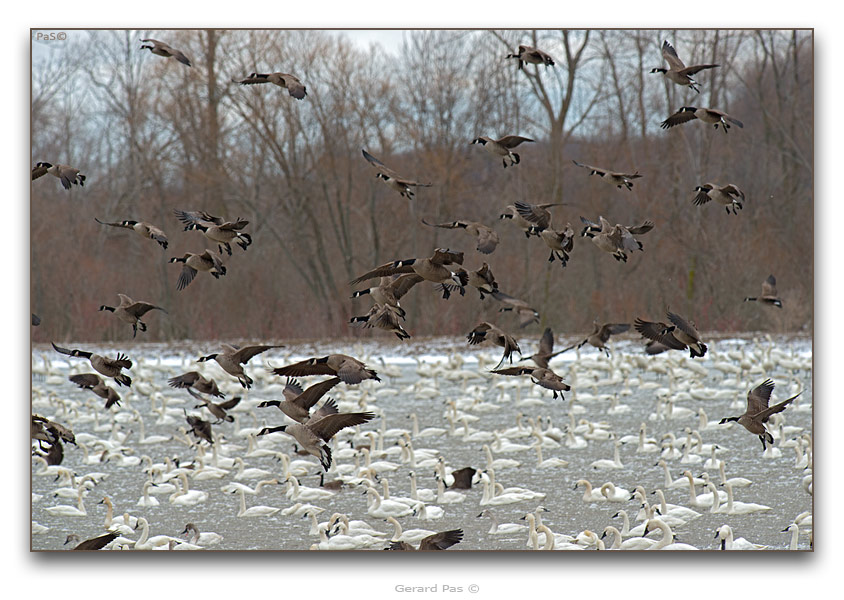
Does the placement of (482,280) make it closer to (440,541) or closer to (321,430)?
(321,430)

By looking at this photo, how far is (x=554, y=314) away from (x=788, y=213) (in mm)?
2764

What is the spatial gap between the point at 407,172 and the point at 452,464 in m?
3.09

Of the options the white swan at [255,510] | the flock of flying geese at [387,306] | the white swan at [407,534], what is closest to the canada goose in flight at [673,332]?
the flock of flying geese at [387,306]

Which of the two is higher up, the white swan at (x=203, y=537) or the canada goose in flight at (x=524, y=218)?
the canada goose in flight at (x=524, y=218)

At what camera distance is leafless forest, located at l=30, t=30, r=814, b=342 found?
27.4 feet

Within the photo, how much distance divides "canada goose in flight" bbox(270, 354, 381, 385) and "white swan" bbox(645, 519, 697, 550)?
252 cm

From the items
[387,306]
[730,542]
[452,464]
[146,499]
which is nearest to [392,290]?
[387,306]

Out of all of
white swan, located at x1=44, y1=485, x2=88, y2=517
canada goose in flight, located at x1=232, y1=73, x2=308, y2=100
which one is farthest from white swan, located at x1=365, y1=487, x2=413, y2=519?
canada goose in flight, located at x1=232, y1=73, x2=308, y2=100

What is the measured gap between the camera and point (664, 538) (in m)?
6.70

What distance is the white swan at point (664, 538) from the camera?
6473mm

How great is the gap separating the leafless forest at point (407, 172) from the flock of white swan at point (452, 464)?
1.11 m

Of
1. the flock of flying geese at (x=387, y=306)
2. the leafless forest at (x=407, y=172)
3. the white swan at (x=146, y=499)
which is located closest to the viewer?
the flock of flying geese at (x=387, y=306)

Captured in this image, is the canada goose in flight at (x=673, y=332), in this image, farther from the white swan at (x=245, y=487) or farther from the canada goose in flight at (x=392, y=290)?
the white swan at (x=245, y=487)

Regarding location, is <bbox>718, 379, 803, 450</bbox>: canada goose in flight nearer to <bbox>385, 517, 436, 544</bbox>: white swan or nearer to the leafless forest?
the leafless forest
